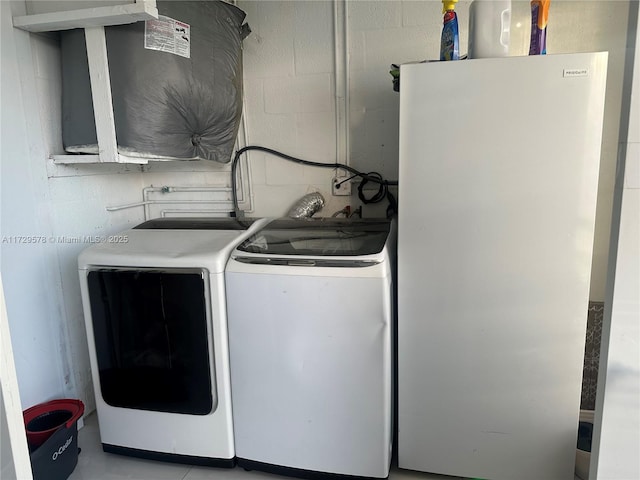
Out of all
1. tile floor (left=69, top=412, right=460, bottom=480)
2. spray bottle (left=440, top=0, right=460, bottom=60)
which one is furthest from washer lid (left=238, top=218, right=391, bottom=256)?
tile floor (left=69, top=412, right=460, bottom=480)

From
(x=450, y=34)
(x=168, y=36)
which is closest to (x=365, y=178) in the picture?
(x=450, y=34)

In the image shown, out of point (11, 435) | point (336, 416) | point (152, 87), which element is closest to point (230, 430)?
point (336, 416)

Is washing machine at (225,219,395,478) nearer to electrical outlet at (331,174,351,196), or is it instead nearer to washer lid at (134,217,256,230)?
washer lid at (134,217,256,230)

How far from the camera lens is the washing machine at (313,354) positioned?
1.65 metres

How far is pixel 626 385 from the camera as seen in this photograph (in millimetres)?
750

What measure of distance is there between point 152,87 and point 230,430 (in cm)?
145

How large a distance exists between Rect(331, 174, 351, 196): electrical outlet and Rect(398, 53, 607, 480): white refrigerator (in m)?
0.74

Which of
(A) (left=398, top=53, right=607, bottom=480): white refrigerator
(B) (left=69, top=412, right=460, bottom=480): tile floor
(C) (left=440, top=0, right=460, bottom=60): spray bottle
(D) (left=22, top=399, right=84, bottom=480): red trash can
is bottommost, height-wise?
(B) (left=69, top=412, right=460, bottom=480): tile floor

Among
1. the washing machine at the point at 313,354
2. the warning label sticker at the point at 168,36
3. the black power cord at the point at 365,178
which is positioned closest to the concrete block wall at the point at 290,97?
the black power cord at the point at 365,178

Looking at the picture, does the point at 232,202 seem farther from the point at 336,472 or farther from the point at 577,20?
the point at 577,20

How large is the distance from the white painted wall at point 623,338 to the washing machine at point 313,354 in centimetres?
90

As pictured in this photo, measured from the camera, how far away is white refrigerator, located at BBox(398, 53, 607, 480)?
4.94 feet

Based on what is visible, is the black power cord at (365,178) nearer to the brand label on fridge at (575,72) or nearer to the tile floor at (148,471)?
the brand label on fridge at (575,72)

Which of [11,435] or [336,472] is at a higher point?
[11,435]
